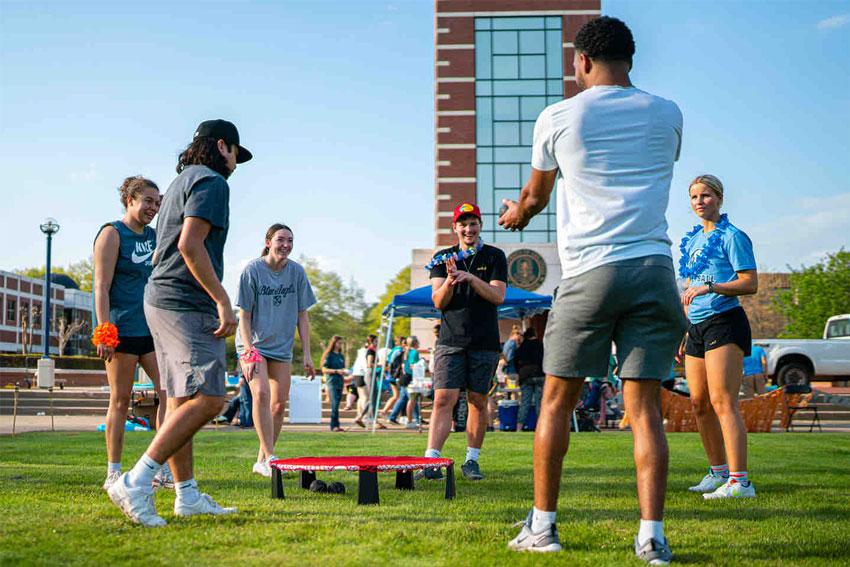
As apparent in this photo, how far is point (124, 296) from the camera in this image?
5676 millimetres

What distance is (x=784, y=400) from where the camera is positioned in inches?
661

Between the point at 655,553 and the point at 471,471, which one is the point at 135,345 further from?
the point at 655,553

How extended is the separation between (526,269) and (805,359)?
12.2 m

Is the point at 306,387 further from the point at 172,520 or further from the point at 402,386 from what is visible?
the point at 172,520

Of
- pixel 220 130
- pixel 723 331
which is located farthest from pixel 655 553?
pixel 220 130

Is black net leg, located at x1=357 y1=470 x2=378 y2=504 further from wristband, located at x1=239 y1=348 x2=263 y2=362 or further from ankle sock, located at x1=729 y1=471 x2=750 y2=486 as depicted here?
ankle sock, located at x1=729 y1=471 x2=750 y2=486

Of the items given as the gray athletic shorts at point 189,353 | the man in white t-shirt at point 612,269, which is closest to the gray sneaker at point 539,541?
the man in white t-shirt at point 612,269

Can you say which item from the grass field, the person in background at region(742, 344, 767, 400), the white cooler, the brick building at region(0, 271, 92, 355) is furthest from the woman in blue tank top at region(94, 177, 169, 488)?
the brick building at region(0, 271, 92, 355)

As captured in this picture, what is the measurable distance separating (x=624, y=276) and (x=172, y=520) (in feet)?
8.54

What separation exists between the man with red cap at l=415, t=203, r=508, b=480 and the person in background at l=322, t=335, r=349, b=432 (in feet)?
34.9

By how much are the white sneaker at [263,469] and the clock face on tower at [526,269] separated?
2828 cm

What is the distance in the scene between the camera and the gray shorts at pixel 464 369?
659 cm

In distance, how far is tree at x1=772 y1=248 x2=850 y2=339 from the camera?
164 ft

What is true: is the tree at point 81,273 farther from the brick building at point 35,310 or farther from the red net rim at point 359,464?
the red net rim at point 359,464
